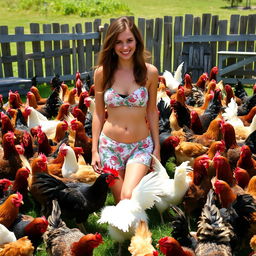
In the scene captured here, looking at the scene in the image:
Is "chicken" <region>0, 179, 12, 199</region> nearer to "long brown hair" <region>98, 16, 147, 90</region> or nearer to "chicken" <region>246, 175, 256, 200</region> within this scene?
"long brown hair" <region>98, 16, 147, 90</region>

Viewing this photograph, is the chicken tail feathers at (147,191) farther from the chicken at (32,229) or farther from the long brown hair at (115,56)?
the long brown hair at (115,56)

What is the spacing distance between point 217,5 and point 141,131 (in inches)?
1028

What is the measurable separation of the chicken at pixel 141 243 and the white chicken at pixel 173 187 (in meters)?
0.67

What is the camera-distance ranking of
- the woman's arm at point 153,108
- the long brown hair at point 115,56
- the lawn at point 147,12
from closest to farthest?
the long brown hair at point 115,56 < the woman's arm at point 153,108 < the lawn at point 147,12

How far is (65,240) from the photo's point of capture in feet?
12.1

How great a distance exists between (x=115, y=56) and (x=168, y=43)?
19.8 feet

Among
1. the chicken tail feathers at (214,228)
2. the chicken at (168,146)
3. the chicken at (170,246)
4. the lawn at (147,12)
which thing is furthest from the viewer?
the lawn at (147,12)

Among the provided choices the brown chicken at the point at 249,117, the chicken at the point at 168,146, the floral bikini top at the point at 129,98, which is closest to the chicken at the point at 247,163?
the chicken at the point at 168,146

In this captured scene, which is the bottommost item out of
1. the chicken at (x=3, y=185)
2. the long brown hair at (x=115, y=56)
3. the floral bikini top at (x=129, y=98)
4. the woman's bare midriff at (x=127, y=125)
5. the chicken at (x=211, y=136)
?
the chicken at (x=3, y=185)

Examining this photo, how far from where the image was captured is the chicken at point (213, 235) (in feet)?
11.4

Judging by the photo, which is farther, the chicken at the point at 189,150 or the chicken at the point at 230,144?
the chicken at the point at 189,150

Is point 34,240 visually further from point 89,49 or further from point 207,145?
point 89,49

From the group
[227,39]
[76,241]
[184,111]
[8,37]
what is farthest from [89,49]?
[76,241]

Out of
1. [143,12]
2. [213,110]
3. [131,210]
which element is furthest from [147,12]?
[131,210]
